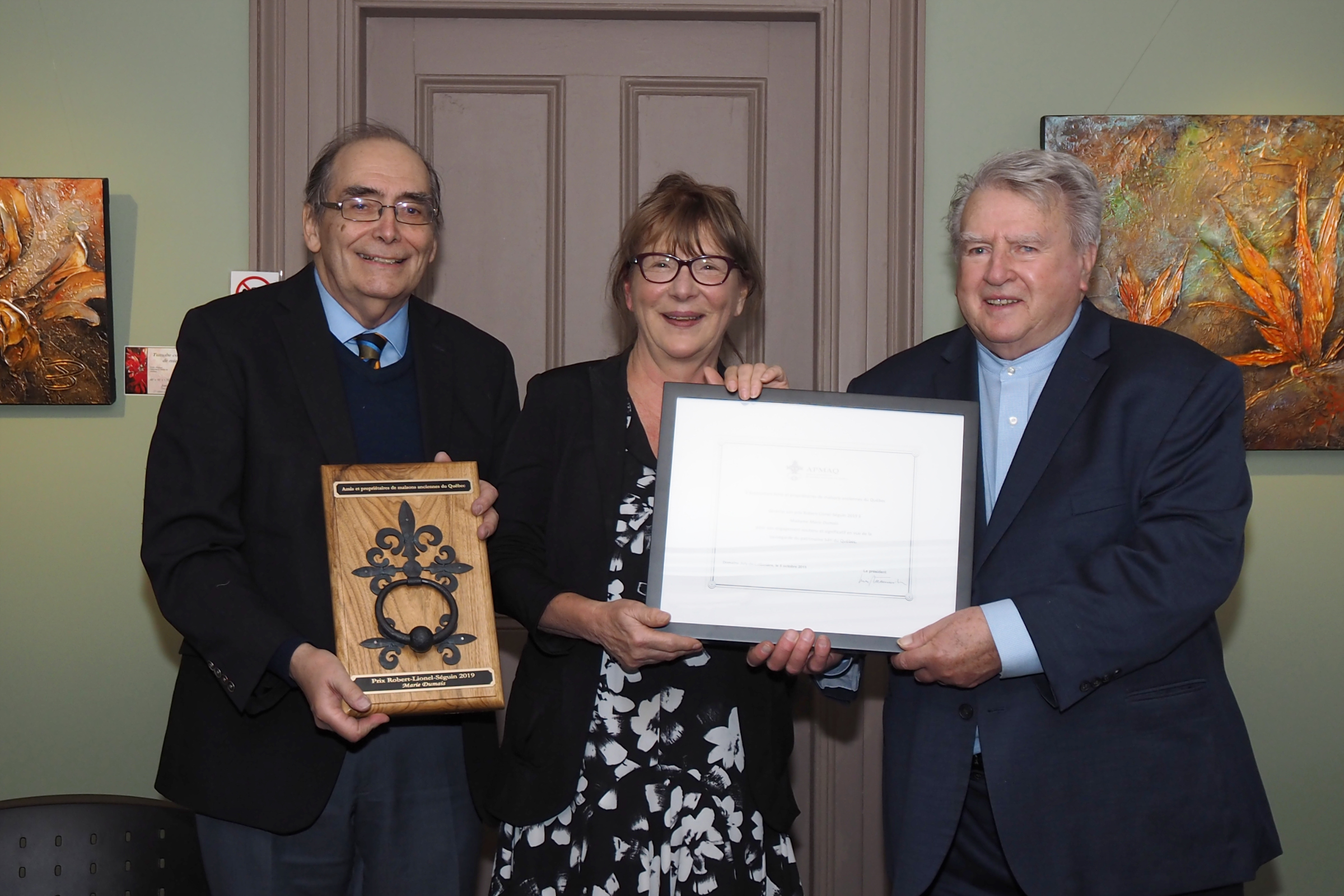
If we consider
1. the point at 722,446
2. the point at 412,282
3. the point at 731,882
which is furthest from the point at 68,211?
the point at 731,882

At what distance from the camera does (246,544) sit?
1.88 metres

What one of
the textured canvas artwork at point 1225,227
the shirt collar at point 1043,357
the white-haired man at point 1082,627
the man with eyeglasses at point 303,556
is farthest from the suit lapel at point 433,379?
the textured canvas artwork at point 1225,227

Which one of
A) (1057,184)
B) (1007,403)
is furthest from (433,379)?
(1057,184)

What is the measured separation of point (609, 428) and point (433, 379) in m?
0.36

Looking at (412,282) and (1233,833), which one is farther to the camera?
(412,282)

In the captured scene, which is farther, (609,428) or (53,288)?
(53,288)

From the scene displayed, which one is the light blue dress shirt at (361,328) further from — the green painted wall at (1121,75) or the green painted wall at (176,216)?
the green painted wall at (1121,75)

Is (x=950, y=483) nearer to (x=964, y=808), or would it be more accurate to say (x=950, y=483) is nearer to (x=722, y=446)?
(x=722, y=446)

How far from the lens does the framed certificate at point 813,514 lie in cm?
178

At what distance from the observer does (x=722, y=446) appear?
1841 mm

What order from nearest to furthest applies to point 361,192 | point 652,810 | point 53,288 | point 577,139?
1. point 652,810
2. point 361,192
3. point 53,288
4. point 577,139

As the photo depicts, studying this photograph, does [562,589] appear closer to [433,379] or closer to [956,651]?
[433,379]

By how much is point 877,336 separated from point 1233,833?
1604 millimetres

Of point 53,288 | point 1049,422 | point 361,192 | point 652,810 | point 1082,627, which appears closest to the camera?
point 1082,627
